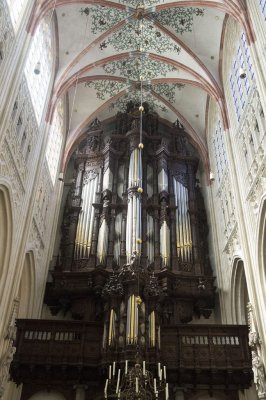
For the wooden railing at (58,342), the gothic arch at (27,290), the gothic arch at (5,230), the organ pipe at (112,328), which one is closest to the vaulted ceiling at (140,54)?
the gothic arch at (5,230)

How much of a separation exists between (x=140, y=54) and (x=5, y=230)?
11168 mm

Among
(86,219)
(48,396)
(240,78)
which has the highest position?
(240,78)

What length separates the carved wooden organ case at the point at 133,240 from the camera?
13.9 meters

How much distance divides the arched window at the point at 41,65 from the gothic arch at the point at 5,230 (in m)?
4.62

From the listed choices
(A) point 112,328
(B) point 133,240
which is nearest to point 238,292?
(B) point 133,240

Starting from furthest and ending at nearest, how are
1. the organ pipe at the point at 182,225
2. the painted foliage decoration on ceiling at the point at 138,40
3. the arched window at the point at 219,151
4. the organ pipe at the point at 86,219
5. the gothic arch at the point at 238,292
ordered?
1. the arched window at the point at 219,151
2. the painted foliage decoration on ceiling at the point at 138,40
3. the organ pipe at the point at 86,219
4. the organ pipe at the point at 182,225
5. the gothic arch at the point at 238,292

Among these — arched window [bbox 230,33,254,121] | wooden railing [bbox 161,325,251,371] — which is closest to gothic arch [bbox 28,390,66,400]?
wooden railing [bbox 161,325,251,371]

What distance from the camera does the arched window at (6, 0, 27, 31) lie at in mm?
12766

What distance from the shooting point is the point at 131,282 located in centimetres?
1406

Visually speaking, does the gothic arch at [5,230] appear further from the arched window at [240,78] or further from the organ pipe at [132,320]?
the arched window at [240,78]

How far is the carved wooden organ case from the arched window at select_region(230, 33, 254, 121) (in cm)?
422

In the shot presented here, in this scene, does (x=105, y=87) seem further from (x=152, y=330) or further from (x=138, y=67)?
(x=152, y=330)

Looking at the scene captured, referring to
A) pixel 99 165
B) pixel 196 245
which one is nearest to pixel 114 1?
pixel 99 165

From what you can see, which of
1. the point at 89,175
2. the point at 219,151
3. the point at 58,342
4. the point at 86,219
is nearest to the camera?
the point at 58,342
